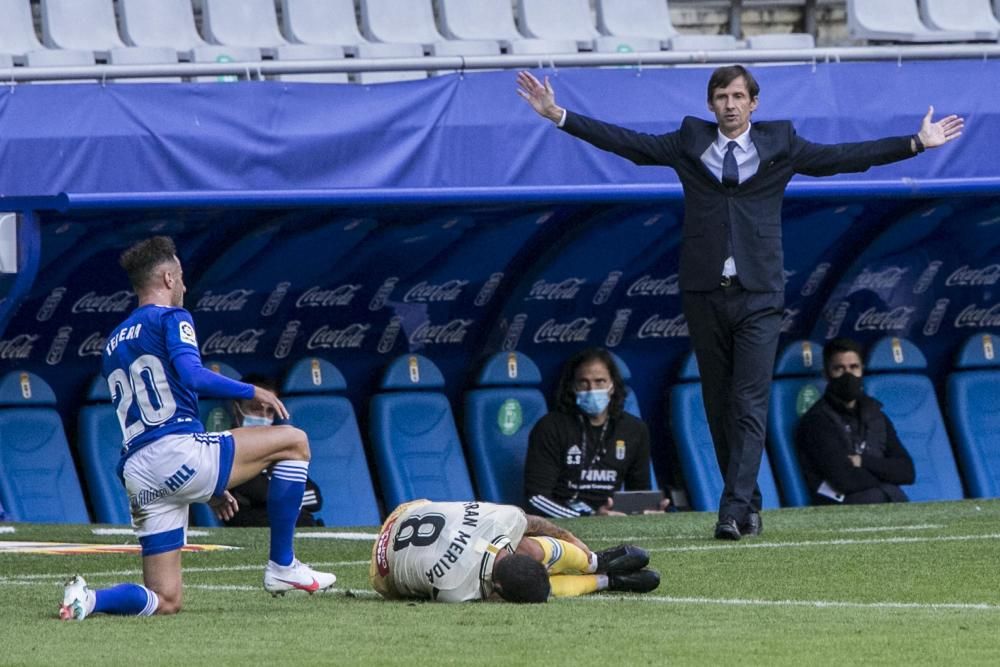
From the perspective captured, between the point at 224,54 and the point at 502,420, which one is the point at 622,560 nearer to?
the point at 502,420

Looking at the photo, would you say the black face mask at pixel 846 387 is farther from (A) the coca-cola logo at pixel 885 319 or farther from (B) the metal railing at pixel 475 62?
(B) the metal railing at pixel 475 62

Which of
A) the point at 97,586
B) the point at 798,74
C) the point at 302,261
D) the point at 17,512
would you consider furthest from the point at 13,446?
the point at 798,74

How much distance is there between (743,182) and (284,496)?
9.45ft

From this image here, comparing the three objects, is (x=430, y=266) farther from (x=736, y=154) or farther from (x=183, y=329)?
(x=183, y=329)

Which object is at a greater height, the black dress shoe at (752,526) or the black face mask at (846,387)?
the black face mask at (846,387)

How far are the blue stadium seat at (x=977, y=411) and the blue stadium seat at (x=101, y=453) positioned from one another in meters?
4.98

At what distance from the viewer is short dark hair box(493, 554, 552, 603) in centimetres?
652

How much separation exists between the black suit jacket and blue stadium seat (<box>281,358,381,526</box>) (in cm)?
332

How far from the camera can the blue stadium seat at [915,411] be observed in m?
12.8

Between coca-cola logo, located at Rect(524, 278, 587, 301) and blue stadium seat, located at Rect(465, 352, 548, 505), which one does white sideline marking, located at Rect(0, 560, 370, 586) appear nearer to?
blue stadium seat, located at Rect(465, 352, 548, 505)

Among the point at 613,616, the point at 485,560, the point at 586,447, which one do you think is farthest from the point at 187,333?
the point at 586,447

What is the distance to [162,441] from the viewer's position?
6492 millimetres

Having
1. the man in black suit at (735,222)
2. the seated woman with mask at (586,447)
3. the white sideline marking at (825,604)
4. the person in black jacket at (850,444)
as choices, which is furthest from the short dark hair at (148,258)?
the person in black jacket at (850,444)

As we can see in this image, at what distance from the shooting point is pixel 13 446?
11.1 m
